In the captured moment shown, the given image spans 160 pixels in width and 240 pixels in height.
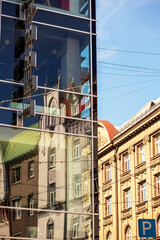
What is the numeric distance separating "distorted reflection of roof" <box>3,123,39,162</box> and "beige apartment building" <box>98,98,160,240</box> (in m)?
22.9

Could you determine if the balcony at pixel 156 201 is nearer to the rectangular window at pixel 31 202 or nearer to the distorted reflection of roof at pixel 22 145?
the distorted reflection of roof at pixel 22 145

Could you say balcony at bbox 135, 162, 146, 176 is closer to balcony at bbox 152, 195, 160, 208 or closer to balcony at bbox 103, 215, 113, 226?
balcony at bbox 152, 195, 160, 208

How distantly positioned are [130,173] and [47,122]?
2699cm

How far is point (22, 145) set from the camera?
1762cm

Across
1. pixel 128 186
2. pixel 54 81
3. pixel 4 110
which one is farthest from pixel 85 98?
pixel 128 186

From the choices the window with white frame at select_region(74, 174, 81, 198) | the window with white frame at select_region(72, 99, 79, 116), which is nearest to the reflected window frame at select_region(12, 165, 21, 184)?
the window with white frame at select_region(74, 174, 81, 198)

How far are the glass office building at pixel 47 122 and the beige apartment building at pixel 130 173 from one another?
21818 mm

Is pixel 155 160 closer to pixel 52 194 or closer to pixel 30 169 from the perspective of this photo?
pixel 52 194

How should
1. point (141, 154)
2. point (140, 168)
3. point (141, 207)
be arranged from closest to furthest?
point (141, 207) < point (140, 168) < point (141, 154)

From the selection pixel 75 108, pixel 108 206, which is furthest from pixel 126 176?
pixel 75 108

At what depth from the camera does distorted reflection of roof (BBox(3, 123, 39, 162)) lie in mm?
17328

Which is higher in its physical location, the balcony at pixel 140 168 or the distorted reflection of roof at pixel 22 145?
the balcony at pixel 140 168

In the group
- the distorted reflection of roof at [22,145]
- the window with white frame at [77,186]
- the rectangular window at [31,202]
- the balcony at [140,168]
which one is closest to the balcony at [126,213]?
the balcony at [140,168]

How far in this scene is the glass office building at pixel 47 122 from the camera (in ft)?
56.0
